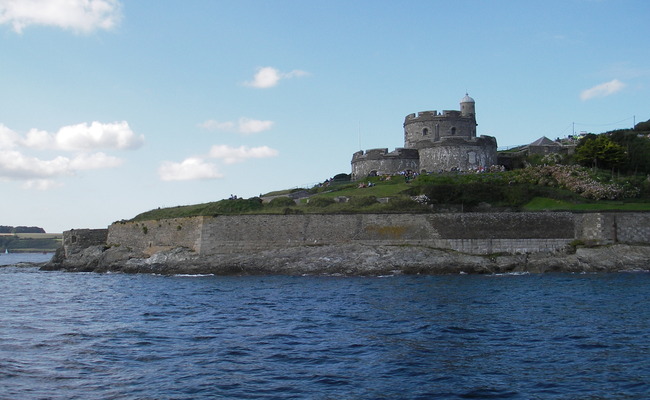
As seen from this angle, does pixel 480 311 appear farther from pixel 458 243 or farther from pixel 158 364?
pixel 458 243

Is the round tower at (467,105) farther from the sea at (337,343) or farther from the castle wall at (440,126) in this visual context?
the sea at (337,343)

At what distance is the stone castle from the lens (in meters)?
52.6

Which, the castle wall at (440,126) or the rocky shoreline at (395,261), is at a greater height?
the castle wall at (440,126)

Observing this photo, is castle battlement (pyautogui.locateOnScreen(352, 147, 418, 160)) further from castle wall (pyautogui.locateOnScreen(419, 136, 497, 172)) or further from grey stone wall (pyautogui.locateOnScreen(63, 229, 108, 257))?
grey stone wall (pyautogui.locateOnScreen(63, 229, 108, 257))

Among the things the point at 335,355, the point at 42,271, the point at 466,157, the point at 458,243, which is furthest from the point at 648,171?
the point at 42,271

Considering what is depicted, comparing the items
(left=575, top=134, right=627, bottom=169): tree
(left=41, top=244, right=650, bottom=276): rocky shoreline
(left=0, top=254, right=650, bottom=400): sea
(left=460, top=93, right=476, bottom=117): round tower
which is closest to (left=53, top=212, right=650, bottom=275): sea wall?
(left=41, top=244, right=650, bottom=276): rocky shoreline

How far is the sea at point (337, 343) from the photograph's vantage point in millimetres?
12641

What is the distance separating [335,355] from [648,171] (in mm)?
41244

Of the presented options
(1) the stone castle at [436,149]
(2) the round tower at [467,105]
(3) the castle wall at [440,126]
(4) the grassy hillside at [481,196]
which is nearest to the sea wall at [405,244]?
(4) the grassy hillside at [481,196]

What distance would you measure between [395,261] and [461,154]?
20020 millimetres

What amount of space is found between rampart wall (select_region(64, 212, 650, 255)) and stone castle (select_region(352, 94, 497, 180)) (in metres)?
14.8

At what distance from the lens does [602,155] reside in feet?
160

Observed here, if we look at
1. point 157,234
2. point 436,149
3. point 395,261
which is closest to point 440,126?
point 436,149

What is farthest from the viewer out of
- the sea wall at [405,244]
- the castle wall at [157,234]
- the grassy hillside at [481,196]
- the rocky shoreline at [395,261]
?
the castle wall at [157,234]
